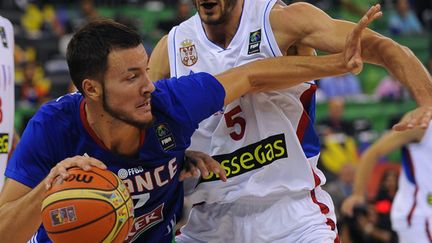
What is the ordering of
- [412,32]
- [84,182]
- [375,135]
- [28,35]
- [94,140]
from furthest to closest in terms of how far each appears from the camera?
[412,32]
[28,35]
[375,135]
[94,140]
[84,182]

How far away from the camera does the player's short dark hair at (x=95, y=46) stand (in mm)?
5055

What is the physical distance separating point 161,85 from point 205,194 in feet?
2.93

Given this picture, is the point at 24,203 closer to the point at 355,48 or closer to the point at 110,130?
the point at 110,130

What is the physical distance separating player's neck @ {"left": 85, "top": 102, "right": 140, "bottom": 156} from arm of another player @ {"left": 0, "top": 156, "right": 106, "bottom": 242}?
17.7 inches

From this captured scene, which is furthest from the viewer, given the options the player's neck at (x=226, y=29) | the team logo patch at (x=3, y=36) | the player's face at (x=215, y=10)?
the team logo patch at (x=3, y=36)

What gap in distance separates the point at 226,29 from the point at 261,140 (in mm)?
768

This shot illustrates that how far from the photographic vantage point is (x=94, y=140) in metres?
5.23

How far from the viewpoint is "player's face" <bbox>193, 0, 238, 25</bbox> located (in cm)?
588

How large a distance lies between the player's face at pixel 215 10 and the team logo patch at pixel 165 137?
94 centimetres

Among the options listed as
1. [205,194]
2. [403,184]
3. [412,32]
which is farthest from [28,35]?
[205,194]

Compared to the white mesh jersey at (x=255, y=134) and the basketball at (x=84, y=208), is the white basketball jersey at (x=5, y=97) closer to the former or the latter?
the white mesh jersey at (x=255, y=134)

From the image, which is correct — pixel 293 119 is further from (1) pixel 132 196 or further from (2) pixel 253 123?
(1) pixel 132 196

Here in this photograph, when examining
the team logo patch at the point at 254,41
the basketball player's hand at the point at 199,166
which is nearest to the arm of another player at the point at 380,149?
the team logo patch at the point at 254,41

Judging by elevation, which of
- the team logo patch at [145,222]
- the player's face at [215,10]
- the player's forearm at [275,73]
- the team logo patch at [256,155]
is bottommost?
the team logo patch at [145,222]
